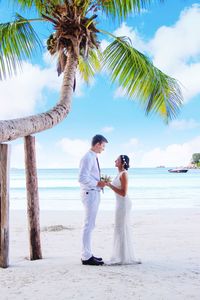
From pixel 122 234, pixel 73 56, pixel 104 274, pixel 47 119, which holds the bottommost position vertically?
pixel 104 274

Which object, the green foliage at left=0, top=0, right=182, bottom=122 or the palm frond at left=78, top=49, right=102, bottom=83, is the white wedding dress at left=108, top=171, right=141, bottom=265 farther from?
the palm frond at left=78, top=49, right=102, bottom=83

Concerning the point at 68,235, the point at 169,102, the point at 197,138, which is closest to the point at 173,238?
the point at 68,235

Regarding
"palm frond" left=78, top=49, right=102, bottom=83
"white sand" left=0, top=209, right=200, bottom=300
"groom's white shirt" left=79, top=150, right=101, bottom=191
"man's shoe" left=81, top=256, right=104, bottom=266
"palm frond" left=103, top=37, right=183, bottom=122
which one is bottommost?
"white sand" left=0, top=209, right=200, bottom=300

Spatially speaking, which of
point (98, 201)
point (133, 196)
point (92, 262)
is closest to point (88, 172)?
point (98, 201)

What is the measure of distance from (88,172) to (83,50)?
6.38 feet

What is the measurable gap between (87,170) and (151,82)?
8.80 ft

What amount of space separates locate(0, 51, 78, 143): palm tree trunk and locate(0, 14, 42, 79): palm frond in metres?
1.48

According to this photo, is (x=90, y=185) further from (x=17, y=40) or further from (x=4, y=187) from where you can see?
(x=17, y=40)

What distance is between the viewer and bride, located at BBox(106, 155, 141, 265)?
6082 mm

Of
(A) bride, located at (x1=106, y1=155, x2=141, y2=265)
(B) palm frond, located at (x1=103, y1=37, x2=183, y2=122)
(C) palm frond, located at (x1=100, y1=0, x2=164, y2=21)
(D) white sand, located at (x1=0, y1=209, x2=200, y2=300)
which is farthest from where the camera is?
(B) palm frond, located at (x1=103, y1=37, x2=183, y2=122)

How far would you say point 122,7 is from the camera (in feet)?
23.4

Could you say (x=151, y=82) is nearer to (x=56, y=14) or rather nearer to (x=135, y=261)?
(x=56, y=14)

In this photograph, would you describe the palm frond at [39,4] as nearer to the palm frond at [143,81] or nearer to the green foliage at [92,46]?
the green foliage at [92,46]

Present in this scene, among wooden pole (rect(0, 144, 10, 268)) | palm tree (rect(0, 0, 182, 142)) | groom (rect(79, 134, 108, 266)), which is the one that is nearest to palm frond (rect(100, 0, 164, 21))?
palm tree (rect(0, 0, 182, 142))
